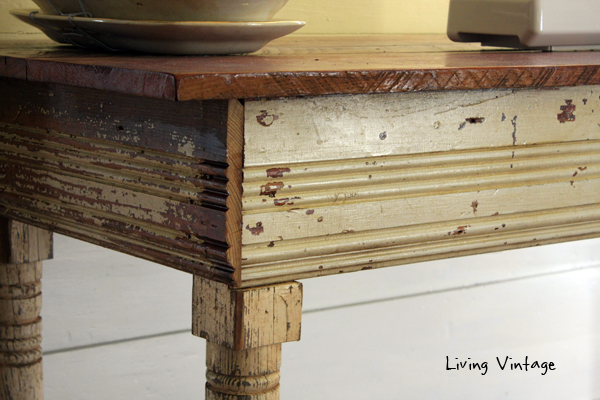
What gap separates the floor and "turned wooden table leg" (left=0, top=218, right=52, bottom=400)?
165 mm

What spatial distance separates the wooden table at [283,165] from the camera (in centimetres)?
50

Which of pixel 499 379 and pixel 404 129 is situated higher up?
pixel 404 129

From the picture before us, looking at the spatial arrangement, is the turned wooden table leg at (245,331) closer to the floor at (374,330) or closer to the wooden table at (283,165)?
the wooden table at (283,165)

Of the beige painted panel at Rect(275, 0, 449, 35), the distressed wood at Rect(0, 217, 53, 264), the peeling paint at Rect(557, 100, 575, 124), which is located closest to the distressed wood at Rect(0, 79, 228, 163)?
the distressed wood at Rect(0, 217, 53, 264)

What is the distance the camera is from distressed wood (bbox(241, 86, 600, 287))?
51 cm

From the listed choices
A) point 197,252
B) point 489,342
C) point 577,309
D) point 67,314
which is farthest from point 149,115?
point 577,309

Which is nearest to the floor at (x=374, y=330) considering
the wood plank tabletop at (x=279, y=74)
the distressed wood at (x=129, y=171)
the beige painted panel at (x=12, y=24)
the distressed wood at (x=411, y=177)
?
the beige painted panel at (x=12, y=24)

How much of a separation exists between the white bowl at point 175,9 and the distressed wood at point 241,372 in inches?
11.5

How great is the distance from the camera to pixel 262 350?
0.57 m

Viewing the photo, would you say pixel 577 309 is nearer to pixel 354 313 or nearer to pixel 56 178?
pixel 354 313

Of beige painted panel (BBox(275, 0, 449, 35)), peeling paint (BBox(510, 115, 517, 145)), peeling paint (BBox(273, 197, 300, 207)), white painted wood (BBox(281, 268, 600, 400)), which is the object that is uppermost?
beige painted panel (BBox(275, 0, 449, 35))

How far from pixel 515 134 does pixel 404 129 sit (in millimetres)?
117

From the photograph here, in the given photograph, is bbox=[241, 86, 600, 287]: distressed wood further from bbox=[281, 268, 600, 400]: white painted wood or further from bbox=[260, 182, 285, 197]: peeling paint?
bbox=[281, 268, 600, 400]: white painted wood

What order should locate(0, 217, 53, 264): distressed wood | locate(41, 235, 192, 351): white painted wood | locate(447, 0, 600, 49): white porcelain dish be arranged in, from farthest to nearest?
locate(41, 235, 192, 351): white painted wood → locate(0, 217, 53, 264): distressed wood → locate(447, 0, 600, 49): white porcelain dish
